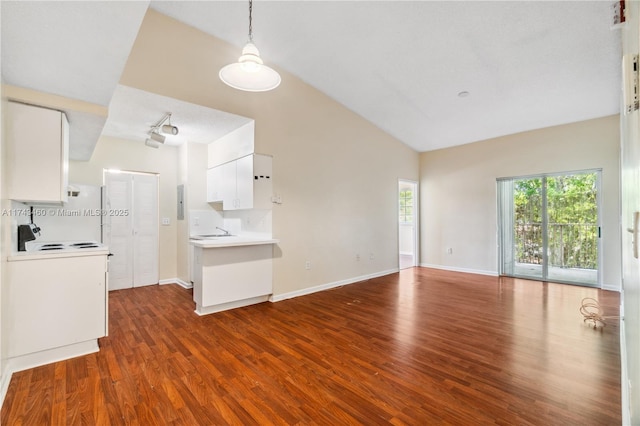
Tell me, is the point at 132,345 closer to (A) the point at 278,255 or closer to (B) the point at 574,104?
(A) the point at 278,255

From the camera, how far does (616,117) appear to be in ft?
15.5

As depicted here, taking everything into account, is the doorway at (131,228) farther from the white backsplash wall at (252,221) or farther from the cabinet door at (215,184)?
the white backsplash wall at (252,221)

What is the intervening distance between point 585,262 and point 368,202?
12.8 ft

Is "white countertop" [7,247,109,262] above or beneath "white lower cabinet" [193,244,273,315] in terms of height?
above

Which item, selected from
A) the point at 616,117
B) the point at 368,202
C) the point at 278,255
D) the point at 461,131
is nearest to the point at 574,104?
the point at 616,117

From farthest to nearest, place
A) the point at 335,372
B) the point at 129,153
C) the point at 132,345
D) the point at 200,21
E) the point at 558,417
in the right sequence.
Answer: the point at 129,153 → the point at 200,21 → the point at 132,345 → the point at 335,372 → the point at 558,417

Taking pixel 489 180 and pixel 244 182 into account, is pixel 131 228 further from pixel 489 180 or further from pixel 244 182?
pixel 489 180

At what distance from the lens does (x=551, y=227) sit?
17.8 ft

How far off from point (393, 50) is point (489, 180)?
3708 mm

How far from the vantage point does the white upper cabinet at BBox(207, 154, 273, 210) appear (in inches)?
164

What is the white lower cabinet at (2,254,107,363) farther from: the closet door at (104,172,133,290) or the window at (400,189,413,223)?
the window at (400,189,413,223)

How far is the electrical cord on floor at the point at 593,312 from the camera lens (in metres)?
3.36

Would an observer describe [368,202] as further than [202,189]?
Yes

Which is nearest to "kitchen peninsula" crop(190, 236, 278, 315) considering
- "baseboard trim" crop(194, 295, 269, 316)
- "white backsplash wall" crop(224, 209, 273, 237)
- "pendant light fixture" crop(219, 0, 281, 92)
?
"baseboard trim" crop(194, 295, 269, 316)
